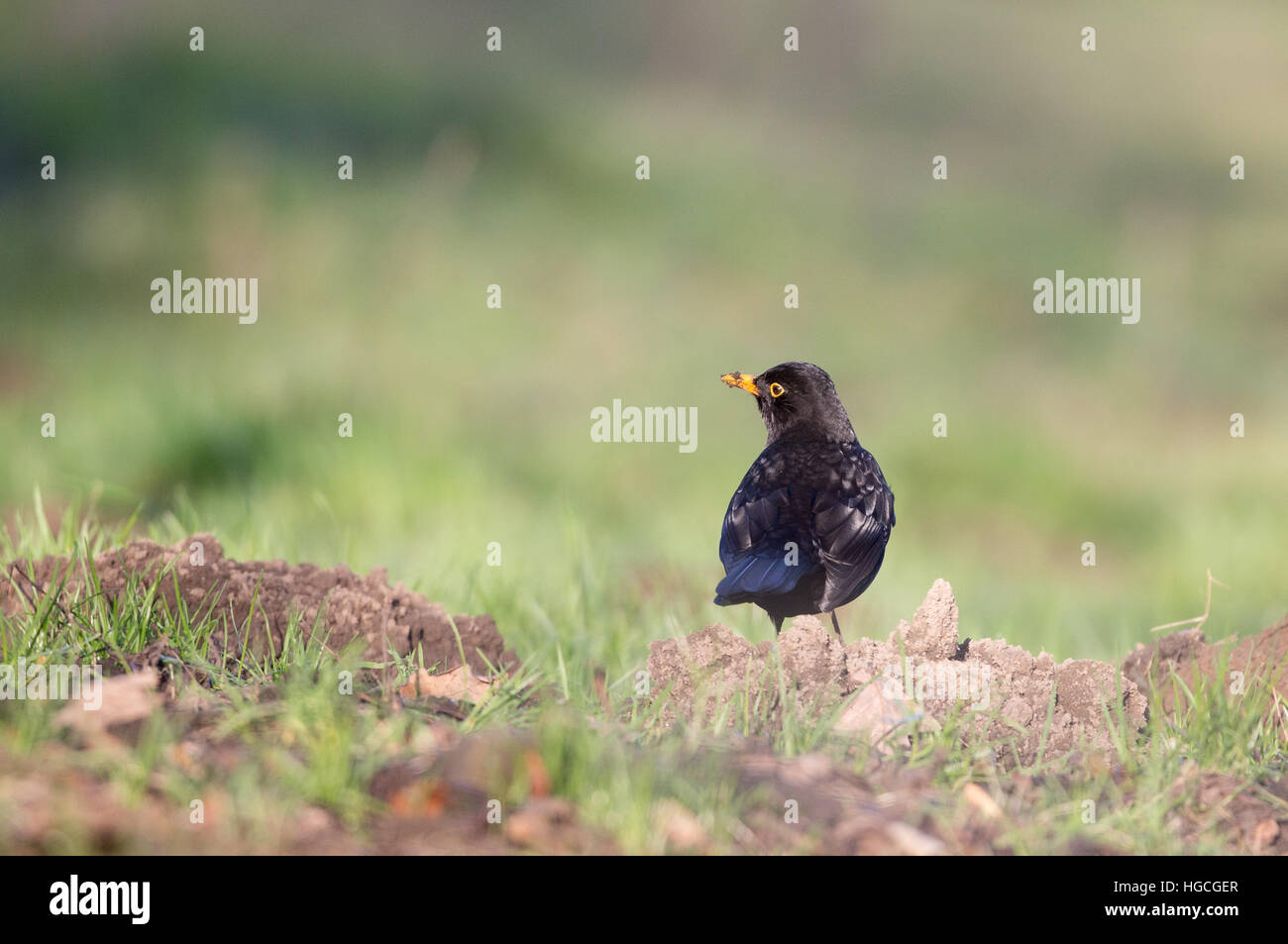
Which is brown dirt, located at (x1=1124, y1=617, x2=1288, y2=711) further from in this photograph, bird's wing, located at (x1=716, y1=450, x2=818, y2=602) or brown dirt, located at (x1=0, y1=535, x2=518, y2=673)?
brown dirt, located at (x1=0, y1=535, x2=518, y2=673)

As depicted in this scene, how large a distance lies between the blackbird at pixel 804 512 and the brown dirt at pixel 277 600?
95 centimetres

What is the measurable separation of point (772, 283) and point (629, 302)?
176cm

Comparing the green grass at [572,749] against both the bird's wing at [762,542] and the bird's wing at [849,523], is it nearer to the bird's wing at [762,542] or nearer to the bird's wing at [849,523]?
the bird's wing at [762,542]

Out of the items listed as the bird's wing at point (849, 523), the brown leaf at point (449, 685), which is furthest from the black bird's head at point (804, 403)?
the brown leaf at point (449, 685)

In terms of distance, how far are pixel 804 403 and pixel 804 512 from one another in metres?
0.55

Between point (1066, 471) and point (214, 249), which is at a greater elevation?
point (214, 249)

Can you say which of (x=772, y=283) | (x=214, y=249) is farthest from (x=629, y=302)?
(x=214, y=249)

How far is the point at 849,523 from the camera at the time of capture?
4.83 meters

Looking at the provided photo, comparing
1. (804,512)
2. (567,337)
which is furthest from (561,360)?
(804,512)

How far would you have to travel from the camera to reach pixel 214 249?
1226cm

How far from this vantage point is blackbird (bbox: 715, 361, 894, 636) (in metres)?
4.66

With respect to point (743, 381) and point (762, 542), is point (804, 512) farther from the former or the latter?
point (743, 381)

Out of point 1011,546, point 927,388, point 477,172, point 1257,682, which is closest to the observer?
point 1257,682
